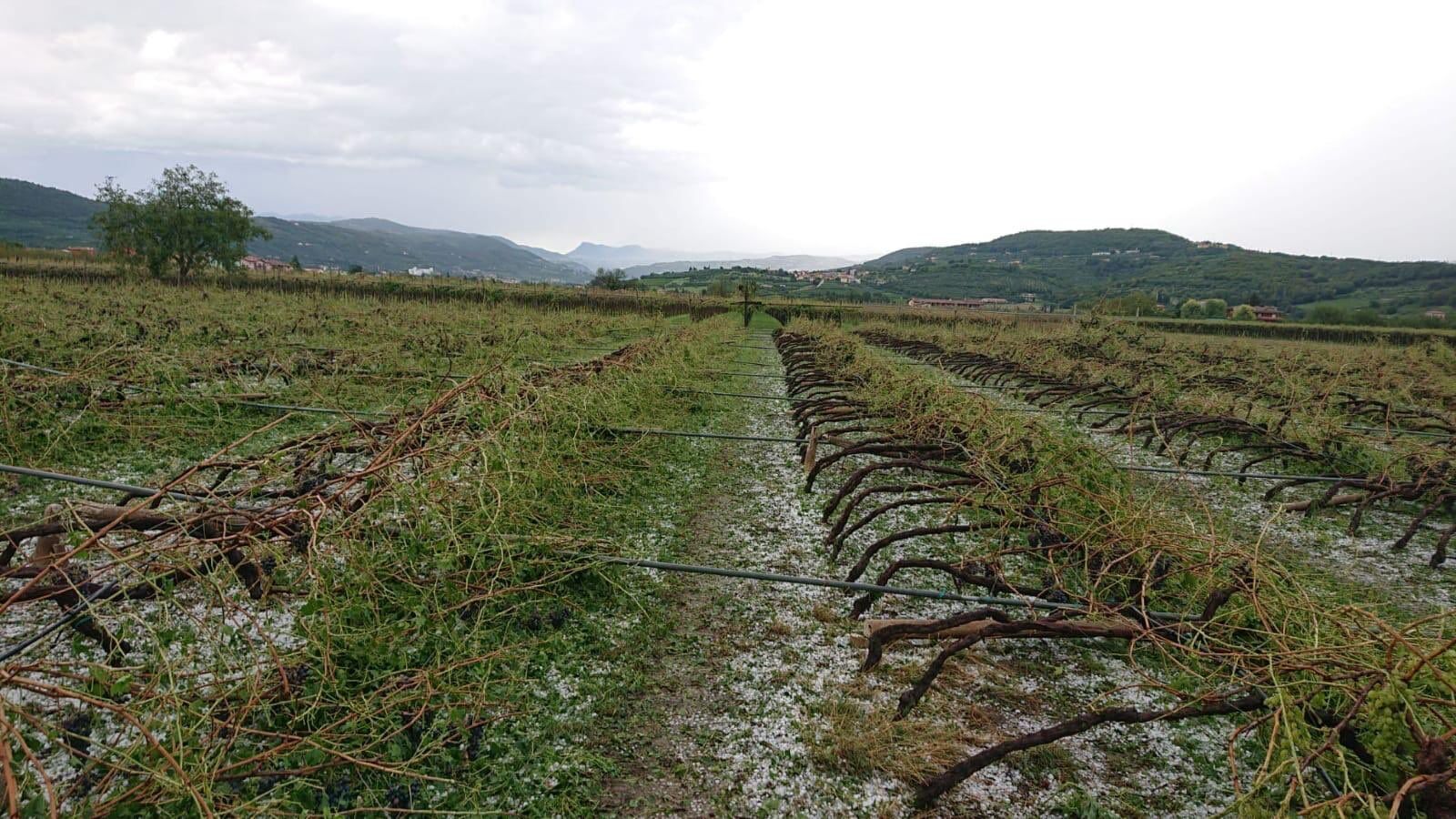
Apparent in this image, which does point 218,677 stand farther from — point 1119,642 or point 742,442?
point 742,442

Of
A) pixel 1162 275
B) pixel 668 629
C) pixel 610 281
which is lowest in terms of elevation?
pixel 668 629

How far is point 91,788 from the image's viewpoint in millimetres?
1642

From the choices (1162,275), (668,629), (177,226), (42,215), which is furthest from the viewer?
(42,215)

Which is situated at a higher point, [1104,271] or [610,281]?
[1104,271]

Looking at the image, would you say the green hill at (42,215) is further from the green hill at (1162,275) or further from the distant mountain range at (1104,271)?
the green hill at (1162,275)

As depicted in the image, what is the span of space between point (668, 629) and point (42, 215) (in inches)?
7083

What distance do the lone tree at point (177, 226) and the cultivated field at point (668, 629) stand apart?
134 ft

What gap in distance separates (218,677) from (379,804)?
72 cm

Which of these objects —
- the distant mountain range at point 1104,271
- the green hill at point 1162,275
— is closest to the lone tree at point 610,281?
the distant mountain range at point 1104,271

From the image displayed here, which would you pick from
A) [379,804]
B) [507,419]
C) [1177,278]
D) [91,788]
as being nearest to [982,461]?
[507,419]

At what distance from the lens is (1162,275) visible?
→ 83875 millimetres

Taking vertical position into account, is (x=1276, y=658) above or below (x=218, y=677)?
above

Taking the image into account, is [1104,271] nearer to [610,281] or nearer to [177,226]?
[610,281]

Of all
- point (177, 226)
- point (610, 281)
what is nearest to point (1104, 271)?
point (610, 281)
